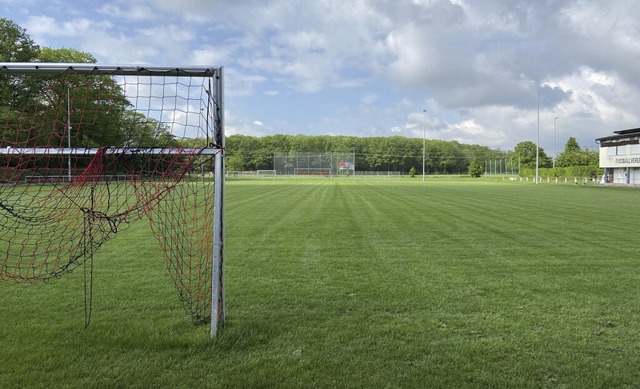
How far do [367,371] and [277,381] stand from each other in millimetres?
716

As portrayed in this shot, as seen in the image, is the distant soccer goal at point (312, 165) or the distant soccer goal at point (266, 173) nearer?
the distant soccer goal at point (266, 173)

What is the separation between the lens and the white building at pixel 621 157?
50.6m

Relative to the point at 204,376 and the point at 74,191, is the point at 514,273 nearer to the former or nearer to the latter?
the point at 204,376

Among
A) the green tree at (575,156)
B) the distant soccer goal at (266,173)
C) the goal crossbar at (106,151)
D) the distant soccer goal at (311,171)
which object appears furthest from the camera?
the distant soccer goal at (311,171)

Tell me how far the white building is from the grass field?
2044 inches

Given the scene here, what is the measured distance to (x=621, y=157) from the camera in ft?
172

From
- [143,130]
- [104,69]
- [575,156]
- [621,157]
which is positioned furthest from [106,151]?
[575,156]

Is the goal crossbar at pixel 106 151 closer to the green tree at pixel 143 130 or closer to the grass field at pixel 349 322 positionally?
the green tree at pixel 143 130

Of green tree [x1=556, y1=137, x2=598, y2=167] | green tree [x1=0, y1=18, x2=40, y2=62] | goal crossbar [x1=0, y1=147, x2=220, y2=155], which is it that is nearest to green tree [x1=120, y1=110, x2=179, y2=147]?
goal crossbar [x1=0, y1=147, x2=220, y2=155]

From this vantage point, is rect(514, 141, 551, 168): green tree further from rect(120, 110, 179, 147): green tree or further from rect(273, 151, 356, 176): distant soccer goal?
rect(120, 110, 179, 147): green tree

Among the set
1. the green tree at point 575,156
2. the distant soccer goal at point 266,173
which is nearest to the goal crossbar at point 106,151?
the distant soccer goal at point 266,173

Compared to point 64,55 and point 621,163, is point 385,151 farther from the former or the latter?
point 64,55

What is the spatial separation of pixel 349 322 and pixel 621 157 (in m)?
59.9

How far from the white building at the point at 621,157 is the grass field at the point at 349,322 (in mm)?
51917
